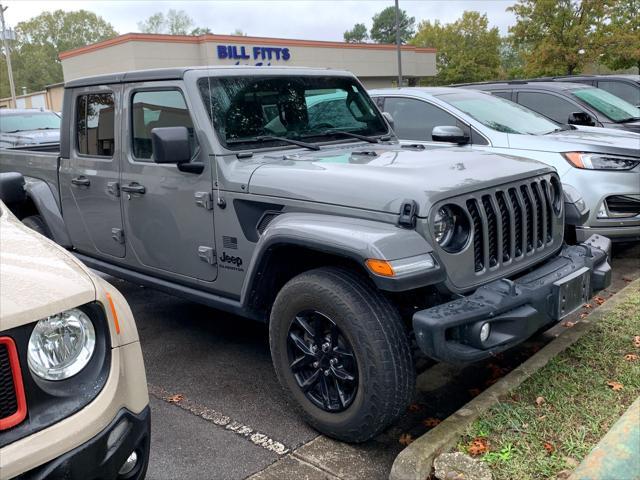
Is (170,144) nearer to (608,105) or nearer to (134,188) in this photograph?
(134,188)

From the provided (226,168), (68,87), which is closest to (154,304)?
(68,87)

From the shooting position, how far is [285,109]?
4281mm

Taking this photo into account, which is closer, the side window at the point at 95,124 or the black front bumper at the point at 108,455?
the black front bumper at the point at 108,455

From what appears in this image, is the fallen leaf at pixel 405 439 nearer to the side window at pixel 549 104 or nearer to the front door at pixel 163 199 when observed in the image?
the front door at pixel 163 199

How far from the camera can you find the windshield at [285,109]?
Answer: 3998 mm

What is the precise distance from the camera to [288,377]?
341cm

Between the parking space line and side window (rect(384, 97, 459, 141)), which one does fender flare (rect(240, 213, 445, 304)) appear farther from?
side window (rect(384, 97, 459, 141))

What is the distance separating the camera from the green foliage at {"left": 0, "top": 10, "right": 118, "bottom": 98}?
9038cm

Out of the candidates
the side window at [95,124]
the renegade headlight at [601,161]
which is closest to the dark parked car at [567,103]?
the renegade headlight at [601,161]

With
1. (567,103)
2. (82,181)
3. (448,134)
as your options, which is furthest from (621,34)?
(82,181)

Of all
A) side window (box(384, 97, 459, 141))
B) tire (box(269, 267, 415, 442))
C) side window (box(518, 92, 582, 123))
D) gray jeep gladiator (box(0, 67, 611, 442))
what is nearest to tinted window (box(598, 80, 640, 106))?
side window (box(518, 92, 582, 123))

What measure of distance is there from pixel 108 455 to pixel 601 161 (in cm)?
523

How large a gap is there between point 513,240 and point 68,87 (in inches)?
148

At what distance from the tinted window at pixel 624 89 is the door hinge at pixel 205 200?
9799 mm
